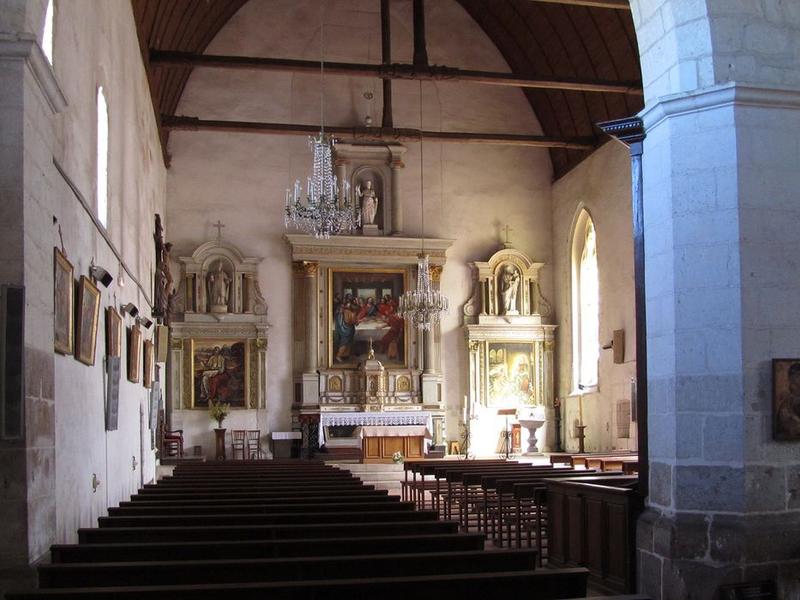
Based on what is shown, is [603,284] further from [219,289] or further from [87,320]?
[87,320]

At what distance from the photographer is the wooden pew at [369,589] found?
4.22 meters

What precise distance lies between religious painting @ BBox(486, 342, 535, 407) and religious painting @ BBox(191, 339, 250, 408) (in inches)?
226

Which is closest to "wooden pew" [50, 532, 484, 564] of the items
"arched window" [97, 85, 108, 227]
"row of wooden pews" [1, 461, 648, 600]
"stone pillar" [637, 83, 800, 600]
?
"row of wooden pews" [1, 461, 648, 600]

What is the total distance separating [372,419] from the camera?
69.9ft

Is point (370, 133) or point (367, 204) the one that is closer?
point (370, 133)

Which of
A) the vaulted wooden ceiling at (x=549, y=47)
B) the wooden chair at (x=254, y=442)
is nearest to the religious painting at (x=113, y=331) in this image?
the vaulted wooden ceiling at (x=549, y=47)

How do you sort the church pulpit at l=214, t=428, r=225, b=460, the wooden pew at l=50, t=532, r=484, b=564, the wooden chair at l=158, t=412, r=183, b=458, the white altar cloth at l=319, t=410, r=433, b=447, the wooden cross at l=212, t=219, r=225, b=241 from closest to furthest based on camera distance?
the wooden pew at l=50, t=532, r=484, b=564 < the wooden chair at l=158, t=412, r=183, b=458 < the church pulpit at l=214, t=428, r=225, b=460 < the white altar cloth at l=319, t=410, r=433, b=447 < the wooden cross at l=212, t=219, r=225, b=241

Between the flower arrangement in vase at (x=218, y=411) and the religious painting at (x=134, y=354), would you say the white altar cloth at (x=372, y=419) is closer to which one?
Result: the flower arrangement in vase at (x=218, y=411)

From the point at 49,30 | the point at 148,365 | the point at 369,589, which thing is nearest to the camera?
the point at 369,589

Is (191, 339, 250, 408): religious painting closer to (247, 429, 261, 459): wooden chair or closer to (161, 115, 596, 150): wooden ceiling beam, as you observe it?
(247, 429, 261, 459): wooden chair

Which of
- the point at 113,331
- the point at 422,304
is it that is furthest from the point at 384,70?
the point at 113,331

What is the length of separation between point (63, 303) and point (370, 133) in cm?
1368

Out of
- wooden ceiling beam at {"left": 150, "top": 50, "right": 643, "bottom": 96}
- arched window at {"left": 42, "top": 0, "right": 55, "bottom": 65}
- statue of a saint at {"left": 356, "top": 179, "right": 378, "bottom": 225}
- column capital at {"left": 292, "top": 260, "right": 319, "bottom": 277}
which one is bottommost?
column capital at {"left": 292, "top": 260, "right": 319, "bottom": 277}

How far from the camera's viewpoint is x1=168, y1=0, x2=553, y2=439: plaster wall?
22.2m
